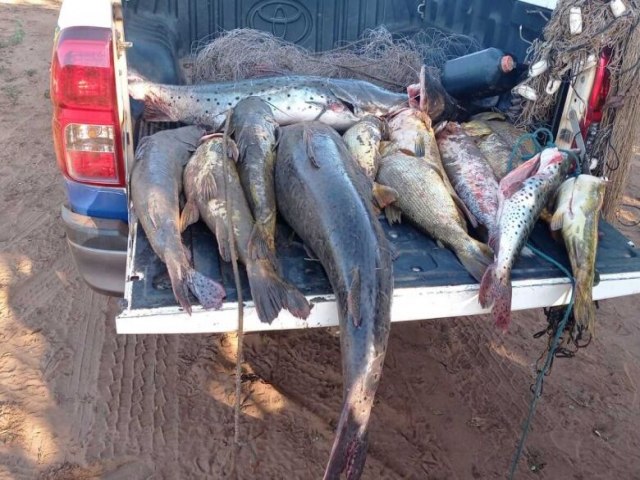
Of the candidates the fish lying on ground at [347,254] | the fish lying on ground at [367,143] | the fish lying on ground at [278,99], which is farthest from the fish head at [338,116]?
the fish lying on ground at [347,254]

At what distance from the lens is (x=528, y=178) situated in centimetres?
316

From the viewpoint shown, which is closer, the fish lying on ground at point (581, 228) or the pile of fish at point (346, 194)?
the pile of fish at point (346, 194)

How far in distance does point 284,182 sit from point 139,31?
1.95 m

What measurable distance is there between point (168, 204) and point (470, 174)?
164 centimetres

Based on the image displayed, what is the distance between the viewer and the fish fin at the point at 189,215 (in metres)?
2.82

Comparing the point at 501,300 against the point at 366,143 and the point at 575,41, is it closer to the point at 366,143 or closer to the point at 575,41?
the point at 366,143

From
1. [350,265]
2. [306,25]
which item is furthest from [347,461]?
[306,25]

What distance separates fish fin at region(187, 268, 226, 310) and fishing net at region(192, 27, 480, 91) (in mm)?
2327

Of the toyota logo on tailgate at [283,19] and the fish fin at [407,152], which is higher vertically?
the toyota logo on tailgate at [283,19]

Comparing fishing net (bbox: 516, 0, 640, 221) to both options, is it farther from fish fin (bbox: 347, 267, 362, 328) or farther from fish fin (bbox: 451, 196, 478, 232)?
fish fin (bbox: 347, 267, 362, 328)

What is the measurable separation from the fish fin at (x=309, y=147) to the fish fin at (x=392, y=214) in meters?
0.41

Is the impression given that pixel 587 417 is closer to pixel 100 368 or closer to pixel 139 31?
pixel 100 368

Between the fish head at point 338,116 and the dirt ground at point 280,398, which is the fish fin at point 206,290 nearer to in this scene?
the dirt ground at point 280,398

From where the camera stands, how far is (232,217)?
2748 mm
